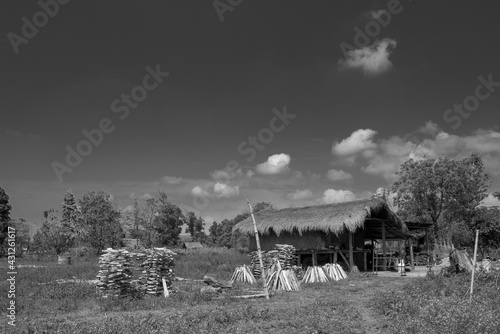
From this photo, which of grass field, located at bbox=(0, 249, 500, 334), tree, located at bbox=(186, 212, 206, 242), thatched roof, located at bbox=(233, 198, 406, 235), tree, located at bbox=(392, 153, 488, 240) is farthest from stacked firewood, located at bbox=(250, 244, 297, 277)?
tree, located at bbox=(186, 212, 206, 242)

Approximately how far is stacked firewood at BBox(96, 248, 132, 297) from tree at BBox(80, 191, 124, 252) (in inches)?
1133

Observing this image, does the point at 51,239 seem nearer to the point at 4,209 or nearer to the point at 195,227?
the point at 4,209

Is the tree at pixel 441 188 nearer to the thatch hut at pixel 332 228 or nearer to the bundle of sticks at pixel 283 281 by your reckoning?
the thatch hut at pixel 332 228

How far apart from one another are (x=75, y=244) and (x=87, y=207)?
4684mm

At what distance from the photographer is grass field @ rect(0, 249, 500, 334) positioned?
8.20 metres

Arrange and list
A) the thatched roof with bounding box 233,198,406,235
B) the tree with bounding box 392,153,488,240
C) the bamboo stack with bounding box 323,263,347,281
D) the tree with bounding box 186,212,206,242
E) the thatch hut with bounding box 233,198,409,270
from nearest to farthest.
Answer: the bamboo stack with bounding box 323,263,347,281, the thatched roof with bounding box 233,198,406,235, the thatch hut with bounding box 233,198,409,270, the tree with bounding box 392,153,488,240, the tree with bounding box 186,212,206,242

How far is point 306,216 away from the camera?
23484mm

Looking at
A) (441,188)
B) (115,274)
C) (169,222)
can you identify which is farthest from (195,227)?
(115,274)

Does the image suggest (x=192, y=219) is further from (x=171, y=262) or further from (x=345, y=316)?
(x=345, y=316)

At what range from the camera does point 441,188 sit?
3525cm

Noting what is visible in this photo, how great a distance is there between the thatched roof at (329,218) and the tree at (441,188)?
1313 cm

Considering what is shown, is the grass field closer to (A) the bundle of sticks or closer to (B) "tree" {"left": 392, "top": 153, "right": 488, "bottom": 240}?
(A) the bundle of sticks

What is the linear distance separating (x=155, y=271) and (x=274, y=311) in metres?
5.53

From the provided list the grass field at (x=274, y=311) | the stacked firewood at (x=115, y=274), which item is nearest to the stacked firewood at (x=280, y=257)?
the grass field at (x=274, y=311)
